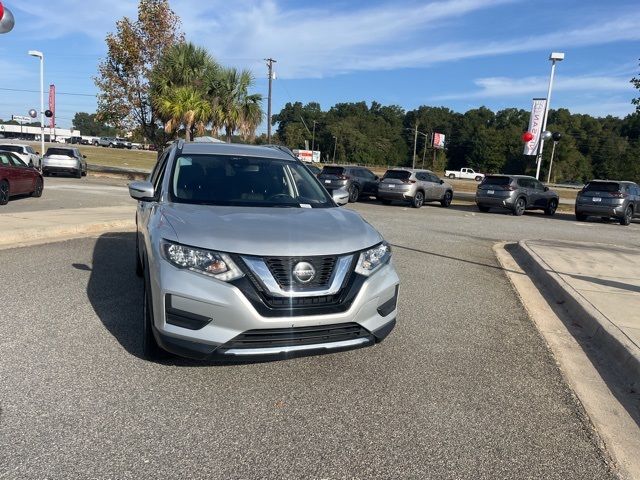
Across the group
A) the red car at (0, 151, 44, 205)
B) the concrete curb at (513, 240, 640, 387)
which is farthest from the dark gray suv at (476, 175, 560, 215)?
the red car at (0, 151, 44, 205)

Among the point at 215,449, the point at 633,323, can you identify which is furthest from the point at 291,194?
the point at 633,323

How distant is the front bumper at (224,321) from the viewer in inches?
133

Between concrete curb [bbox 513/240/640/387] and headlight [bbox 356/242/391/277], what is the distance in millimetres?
2222

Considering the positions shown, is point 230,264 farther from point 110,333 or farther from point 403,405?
point 110,333

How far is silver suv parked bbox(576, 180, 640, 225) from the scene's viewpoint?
19109 mm

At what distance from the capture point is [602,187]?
19.7 meters

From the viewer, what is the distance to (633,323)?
5391 millimetres

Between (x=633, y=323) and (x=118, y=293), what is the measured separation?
18.3 ft

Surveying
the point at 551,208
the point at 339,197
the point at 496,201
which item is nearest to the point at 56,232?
the point at 339,197

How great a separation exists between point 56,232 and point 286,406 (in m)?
7.74

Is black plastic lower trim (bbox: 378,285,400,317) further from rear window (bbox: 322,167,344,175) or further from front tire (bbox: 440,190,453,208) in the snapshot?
front tire (bbox: 440,190,453,208)

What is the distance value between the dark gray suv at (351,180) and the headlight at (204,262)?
18.8 m

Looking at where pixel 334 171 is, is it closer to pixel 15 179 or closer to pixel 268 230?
pixel 15 179

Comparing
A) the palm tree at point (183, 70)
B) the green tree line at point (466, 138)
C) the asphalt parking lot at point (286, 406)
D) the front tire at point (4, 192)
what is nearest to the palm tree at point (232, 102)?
the palm tree at point (183, 70)
